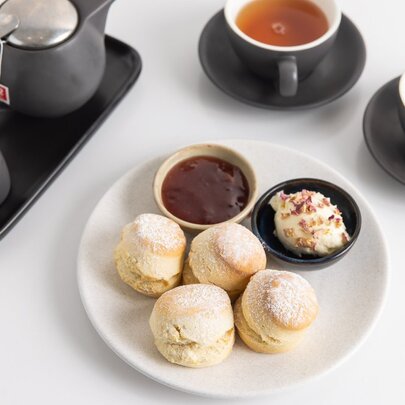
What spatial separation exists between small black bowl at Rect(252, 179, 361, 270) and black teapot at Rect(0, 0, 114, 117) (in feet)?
1.61

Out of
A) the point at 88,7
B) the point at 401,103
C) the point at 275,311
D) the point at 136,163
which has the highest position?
the point at 88,7

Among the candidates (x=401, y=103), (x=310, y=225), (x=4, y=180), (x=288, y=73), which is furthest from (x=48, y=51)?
(x=401, y=103)

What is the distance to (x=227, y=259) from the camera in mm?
1295

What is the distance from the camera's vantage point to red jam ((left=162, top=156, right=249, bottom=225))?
1450 mm

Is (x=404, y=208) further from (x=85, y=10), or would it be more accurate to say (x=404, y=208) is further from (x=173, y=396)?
(x=85, y=10)

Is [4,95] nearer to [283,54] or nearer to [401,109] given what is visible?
[283,54]

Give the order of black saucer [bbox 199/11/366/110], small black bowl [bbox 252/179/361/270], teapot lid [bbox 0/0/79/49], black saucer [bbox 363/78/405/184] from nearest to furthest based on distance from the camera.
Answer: small black bowl [bbox 252/179/361/270] < teapot lid [bbox 0/0/79/49] < black saucer [bbox 363/78/405/184] < black saucer [bbox 199/11/366/110]

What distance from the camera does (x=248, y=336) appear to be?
1270 millimetres

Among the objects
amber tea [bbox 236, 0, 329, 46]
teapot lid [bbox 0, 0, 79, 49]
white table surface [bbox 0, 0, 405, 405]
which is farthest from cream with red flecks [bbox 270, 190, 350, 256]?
teapot lid [bbox 0, 0, 79, 49]

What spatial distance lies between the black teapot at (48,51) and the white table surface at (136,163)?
17 centimetres

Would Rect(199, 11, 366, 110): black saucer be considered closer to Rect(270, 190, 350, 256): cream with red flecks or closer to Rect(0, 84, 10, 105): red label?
Rect(270, 190, 350, 256): cream with red flecks

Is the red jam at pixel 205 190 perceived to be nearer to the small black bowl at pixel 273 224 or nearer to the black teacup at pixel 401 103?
the small black bowl at pixel 273 224

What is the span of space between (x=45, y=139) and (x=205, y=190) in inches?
16.6

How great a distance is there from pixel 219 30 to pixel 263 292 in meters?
0.85
